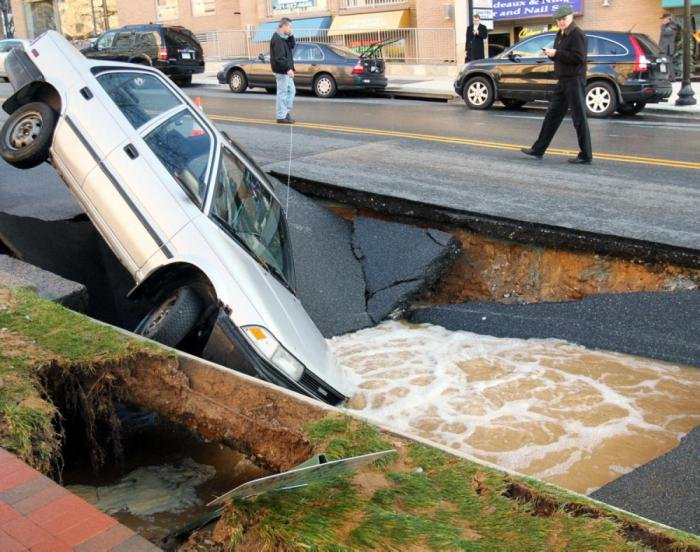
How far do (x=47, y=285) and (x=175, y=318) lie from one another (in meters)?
1.29

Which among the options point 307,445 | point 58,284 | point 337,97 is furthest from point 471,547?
point 337,97

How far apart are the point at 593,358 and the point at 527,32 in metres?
22.7

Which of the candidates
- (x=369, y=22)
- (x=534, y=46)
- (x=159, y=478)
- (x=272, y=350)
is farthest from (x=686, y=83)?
(x=159, y=478)

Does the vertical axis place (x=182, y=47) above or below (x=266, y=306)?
above

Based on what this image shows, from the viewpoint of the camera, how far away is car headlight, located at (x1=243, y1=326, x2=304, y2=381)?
16.4ft

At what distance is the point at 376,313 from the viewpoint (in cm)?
805

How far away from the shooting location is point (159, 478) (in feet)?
14.9

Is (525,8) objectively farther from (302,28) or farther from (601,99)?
(601,99)

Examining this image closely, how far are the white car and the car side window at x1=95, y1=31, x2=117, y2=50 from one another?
21.7 m

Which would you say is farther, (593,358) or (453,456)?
(593,358)

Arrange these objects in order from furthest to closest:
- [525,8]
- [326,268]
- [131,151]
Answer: [525,8] < [326,268] < [131,151]

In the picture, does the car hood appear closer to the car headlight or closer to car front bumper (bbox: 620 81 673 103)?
the car headlight

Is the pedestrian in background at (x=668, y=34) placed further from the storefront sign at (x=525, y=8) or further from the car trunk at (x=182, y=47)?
the car trunk at (x=182, y=47)

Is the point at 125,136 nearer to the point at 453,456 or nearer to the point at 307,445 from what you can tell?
the point at 307,445
